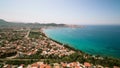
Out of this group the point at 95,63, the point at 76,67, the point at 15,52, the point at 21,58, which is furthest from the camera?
the point at 15,52

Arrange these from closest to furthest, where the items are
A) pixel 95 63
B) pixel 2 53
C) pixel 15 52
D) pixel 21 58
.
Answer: pixel 95 63 → pixel 21 58 → pixel 2 53 → pixel 15 52

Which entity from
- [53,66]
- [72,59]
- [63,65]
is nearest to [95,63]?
[72,59]

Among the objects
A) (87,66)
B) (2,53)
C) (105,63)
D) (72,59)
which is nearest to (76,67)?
(87,66)

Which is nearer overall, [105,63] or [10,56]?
[105,63]

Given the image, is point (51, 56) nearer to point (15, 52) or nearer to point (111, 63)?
point (15, 52)

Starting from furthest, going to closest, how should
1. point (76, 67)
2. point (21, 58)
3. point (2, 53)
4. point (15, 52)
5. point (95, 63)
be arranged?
point (15, 52), point (2, 53), point (21, 58), point (95, 63), point (76, 67)

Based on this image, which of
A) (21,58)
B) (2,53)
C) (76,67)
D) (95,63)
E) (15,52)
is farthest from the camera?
(15,52)

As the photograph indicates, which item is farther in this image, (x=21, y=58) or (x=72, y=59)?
(x=21, y=58)

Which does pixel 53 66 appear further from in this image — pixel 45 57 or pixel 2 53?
pixel 2 53
